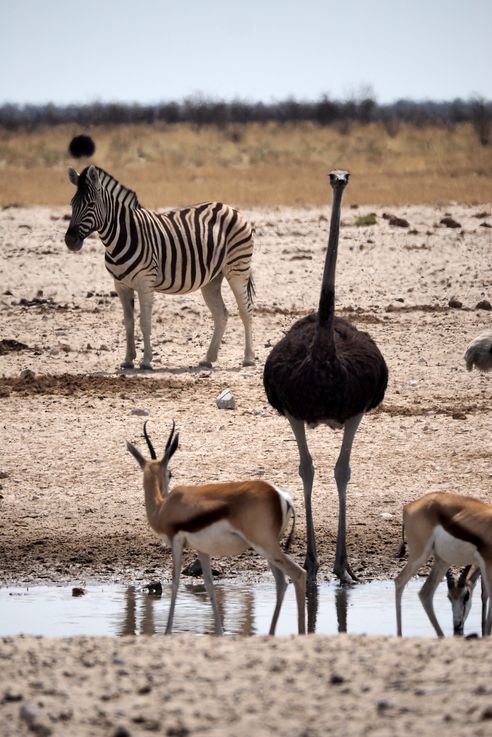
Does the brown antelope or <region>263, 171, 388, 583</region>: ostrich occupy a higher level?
<region>263, 171, 388, 583</region>: ostrich

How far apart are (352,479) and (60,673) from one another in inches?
204

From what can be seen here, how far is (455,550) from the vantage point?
22.7ft

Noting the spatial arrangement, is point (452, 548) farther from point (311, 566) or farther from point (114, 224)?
point (114, 224)

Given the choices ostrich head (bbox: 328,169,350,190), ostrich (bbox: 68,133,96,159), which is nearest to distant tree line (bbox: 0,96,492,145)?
ostrich (bbox: 68,133,96,159)

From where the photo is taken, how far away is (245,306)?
15047 millimetres

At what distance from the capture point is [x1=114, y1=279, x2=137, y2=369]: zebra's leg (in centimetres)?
1421

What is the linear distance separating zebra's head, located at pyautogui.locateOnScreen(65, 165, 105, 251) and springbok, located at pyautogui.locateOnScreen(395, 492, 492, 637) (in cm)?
828

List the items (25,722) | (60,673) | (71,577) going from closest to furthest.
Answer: (25,722), (60,673), (71,577)

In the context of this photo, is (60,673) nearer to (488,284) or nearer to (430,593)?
(430,593)

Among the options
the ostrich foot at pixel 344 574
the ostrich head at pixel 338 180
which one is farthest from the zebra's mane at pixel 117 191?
the ostrich foot at pixel 344 574

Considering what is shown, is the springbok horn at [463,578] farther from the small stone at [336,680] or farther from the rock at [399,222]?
the rock at [399,222]

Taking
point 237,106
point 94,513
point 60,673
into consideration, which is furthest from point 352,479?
point 237,106

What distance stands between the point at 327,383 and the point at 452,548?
1.88 metres

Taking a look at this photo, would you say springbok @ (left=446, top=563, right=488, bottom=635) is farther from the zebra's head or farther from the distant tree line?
the distant tree line
